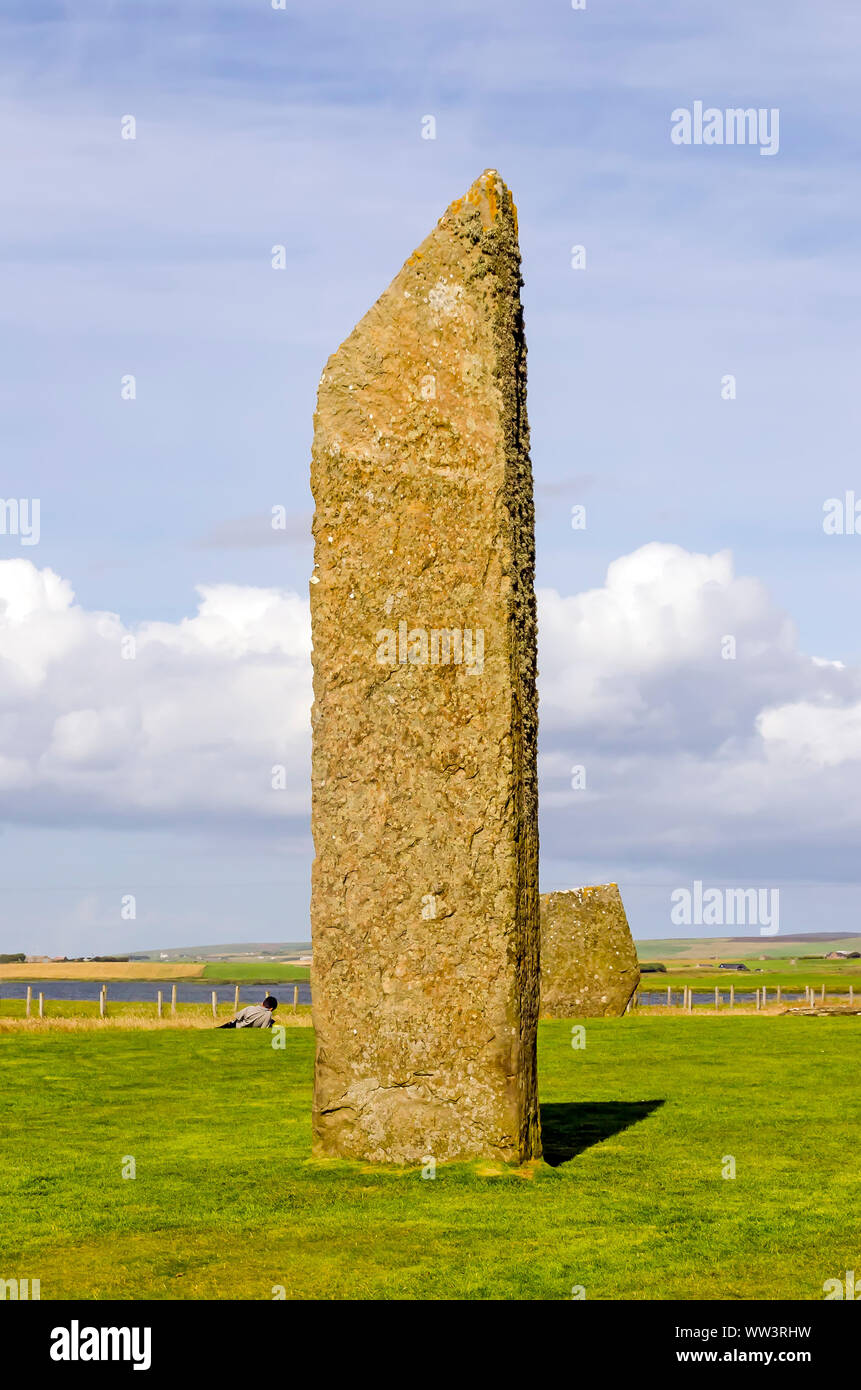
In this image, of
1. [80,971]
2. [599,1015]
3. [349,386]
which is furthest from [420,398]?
[80,971]

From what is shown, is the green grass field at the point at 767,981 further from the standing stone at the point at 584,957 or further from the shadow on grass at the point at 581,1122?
the shadow on grass at the point at 581,1122

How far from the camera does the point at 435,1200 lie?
27.0 ft

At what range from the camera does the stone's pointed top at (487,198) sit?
9508 mm

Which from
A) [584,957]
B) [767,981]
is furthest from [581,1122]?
[767,981]

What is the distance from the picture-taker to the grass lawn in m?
6.70

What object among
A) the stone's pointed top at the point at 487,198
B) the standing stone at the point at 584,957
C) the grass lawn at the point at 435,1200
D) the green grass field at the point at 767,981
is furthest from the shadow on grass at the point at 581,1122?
the green grass field at the point at 767,981

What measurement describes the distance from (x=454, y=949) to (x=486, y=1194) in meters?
1.49

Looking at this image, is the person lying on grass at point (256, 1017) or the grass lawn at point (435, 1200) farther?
the person lying on grass at point (256, 1017)

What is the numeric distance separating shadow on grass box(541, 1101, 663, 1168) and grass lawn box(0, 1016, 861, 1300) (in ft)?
0.13

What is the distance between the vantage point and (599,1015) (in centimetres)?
2619

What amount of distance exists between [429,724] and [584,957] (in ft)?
59.3

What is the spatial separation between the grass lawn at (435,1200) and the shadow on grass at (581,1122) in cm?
4

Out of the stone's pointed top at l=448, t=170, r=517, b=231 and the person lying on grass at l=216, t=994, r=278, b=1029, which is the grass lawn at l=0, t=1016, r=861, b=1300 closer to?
the stone's pointed top at l=448, t=170, r=517, b=231

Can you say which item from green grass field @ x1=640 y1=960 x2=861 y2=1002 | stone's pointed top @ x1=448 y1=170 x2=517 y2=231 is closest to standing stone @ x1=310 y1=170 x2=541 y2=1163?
stone's pointed top @ x1=448 y1=170 x2=517 y2=231
